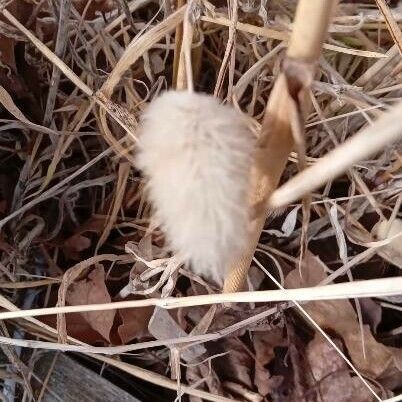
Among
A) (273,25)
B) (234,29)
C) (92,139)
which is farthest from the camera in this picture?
(92,139)

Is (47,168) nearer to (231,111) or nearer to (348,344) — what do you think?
(348,344)

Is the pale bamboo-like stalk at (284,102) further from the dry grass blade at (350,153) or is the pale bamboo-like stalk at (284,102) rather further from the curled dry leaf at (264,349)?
the curled dry leaf at (264,349)

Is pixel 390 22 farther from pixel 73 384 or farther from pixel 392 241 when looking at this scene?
pixel 73 384

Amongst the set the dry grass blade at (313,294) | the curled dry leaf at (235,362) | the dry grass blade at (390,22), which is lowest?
the curled dry leaf at (235,362)

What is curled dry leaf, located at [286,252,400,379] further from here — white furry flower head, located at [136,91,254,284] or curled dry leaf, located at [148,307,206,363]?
white furry flower head, located at [136,91,254,284]

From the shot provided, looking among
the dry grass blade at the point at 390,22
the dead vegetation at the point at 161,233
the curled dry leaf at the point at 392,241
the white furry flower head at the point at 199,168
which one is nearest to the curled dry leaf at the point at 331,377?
the dead vegetation at the point at 161,233

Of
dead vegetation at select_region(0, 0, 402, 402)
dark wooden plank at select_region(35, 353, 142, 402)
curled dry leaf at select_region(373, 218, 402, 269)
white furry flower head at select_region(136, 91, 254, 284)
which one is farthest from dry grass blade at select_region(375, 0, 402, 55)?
dark wooden plank at select_region(35, 353, 142, 402)

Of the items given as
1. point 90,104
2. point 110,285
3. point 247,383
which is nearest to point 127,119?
point 90,104
